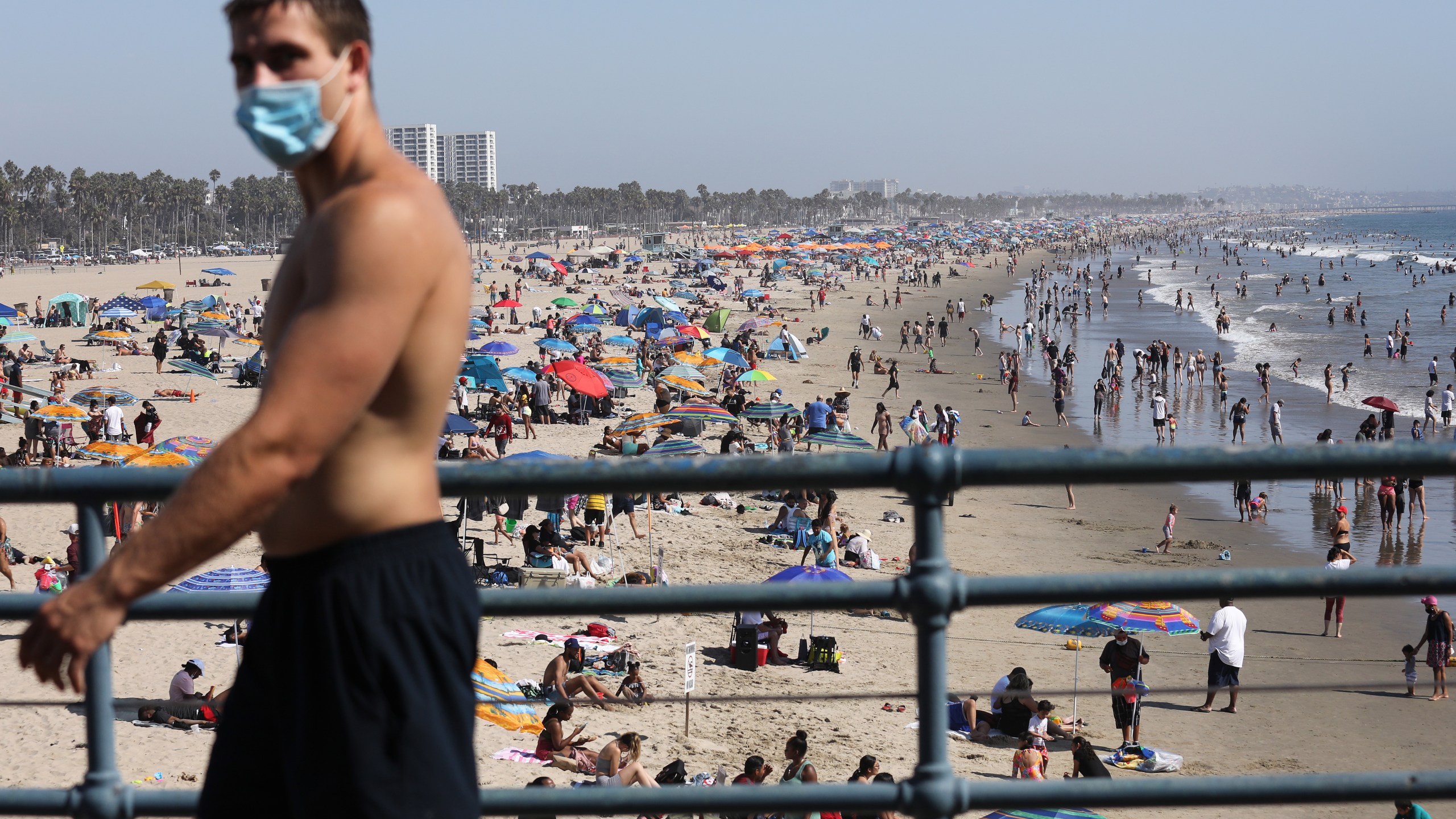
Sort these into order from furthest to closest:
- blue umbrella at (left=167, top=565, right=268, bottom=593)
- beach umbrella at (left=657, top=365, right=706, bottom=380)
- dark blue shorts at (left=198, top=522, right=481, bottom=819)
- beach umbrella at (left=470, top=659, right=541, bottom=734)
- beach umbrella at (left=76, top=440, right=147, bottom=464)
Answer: beach umbrella at (left=657, top=365, right=706, bottom=380) < beach umbrella at (left=76, top=440, right=147, bottom=464) < blue umbrella at (left=167, top=565, right=268, bottom=593) < beach umbrella at (left=470, top=659, right=541, bottom=734) < dark blue shorts at (left=198, top=522, right=481, bottom=819)

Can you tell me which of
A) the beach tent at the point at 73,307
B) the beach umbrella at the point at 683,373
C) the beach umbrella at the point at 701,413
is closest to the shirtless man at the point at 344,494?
the beach umbrella at the point at 701,413

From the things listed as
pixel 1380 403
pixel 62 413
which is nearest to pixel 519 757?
pixel 62 413

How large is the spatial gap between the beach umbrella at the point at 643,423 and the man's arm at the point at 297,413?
17.9m

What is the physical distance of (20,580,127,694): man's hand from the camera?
4.70 ft

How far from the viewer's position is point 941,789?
5.88 feet

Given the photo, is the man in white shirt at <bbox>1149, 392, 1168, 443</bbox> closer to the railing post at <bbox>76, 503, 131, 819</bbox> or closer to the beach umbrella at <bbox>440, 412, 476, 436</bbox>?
the beach umbrella at <bbox>440, 412, 476, 436</bbox>

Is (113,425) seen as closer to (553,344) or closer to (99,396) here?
(99,396)

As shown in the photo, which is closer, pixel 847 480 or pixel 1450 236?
pixel 847 480

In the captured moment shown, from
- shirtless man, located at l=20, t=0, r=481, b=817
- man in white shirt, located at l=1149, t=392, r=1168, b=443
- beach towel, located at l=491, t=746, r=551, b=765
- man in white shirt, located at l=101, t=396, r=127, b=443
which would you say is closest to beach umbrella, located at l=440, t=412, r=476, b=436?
man in white shirt, located at l=101, t=396, r=127, b=443

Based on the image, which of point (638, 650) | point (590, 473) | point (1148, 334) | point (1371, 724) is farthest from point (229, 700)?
point (1148, 334)

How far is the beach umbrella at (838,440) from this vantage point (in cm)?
1978

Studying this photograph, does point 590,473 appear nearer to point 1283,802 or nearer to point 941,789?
point 941,789

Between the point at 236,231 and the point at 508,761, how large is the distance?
530 ft

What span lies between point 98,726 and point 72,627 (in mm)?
Result: 532
